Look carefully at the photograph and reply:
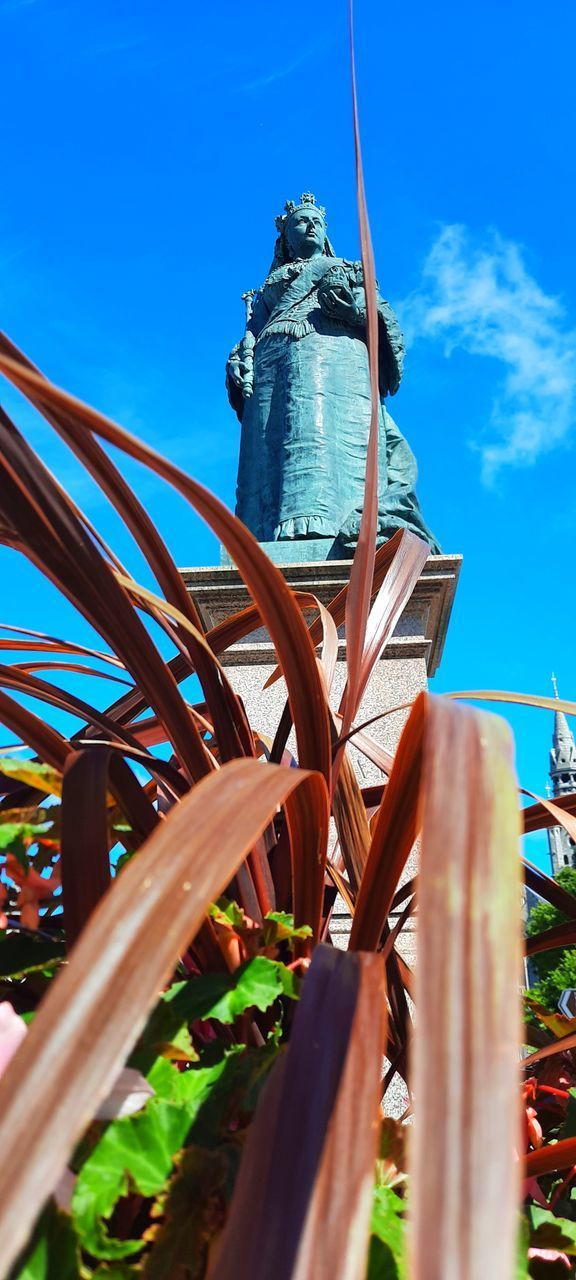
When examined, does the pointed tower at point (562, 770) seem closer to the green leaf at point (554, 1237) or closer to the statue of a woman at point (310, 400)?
the statue of a woman at point (310, 400)

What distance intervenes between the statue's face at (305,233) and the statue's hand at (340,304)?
2.12 feet

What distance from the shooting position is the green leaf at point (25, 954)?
694mm

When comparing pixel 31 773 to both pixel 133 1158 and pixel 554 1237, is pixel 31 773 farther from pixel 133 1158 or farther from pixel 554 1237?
pixel 554 1237

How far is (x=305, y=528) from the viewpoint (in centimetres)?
455

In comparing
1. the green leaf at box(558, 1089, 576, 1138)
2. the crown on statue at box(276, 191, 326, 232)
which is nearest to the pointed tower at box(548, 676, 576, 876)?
the crown on statue at box(276, 191, 326, 232)

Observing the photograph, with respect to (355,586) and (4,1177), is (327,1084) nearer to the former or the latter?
(4,1177)

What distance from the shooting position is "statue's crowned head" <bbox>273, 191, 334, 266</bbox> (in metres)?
5.90

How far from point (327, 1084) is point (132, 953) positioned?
0.13 metres

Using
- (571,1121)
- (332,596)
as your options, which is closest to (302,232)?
(332,596)

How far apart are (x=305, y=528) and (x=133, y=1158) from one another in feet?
13.5

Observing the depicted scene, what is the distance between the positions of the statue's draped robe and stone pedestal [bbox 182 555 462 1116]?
2.74 ft

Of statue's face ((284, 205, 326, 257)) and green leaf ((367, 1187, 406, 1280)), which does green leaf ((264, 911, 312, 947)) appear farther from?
statue's face ((284, 205, 326, 257))

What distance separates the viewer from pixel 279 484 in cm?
504

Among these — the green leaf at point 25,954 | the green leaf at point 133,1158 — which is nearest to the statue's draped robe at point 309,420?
the green leaf at point 25,954
